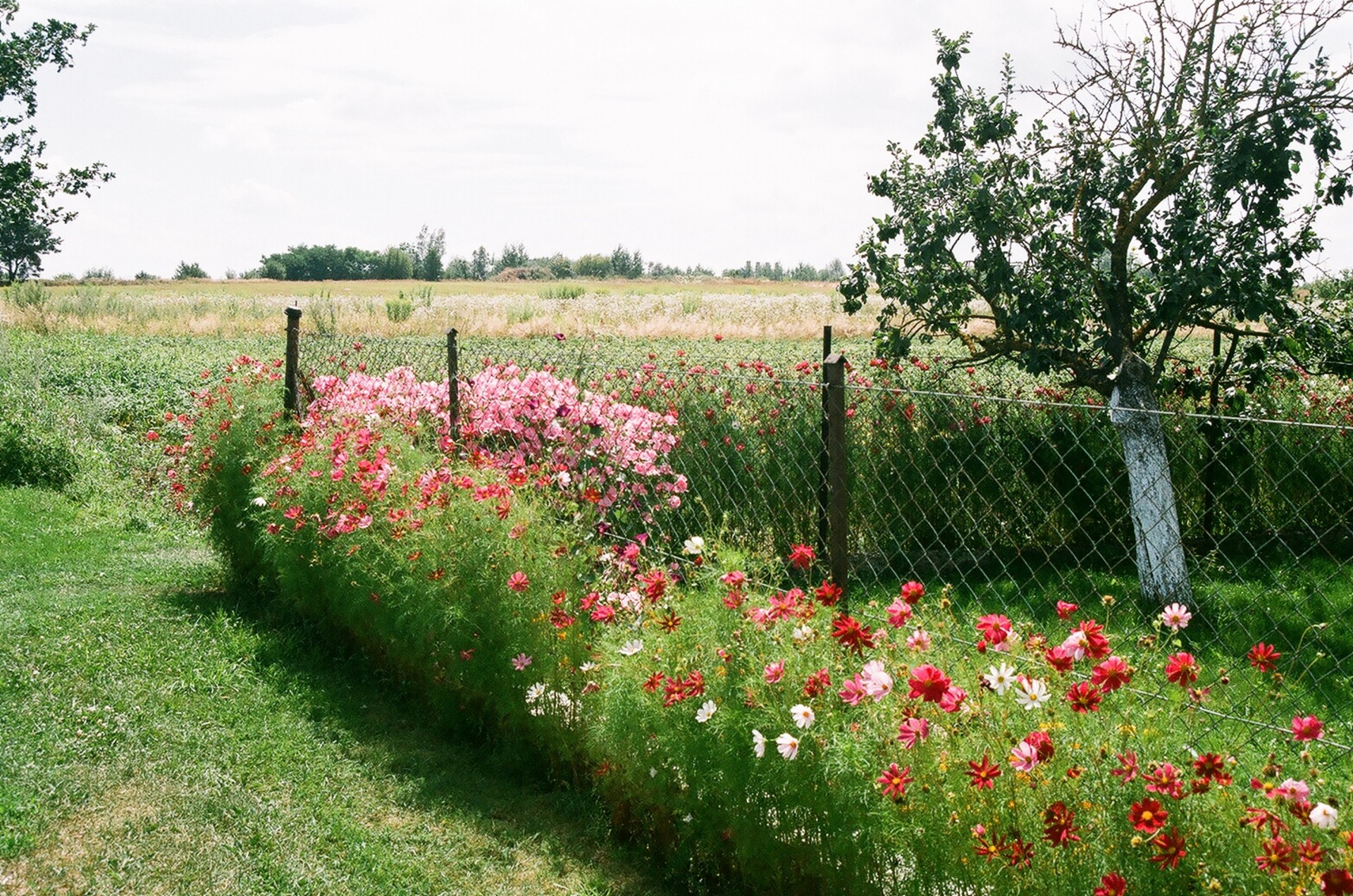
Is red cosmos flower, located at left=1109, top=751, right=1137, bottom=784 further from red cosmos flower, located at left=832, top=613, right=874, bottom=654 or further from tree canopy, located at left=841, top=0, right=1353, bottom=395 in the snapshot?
tree canopy, located at left=841, top=0, right=1353, bottom=395

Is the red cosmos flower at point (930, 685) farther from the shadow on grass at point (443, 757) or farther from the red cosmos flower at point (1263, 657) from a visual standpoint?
the shadow on grass at point (443, 757)

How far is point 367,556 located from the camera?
4363 millimetres

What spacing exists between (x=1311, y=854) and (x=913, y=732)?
26.6 inches

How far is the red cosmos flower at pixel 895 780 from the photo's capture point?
6.71 ft

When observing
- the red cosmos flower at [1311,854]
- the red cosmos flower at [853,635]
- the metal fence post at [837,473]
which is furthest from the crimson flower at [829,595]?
the red cosmos flower at [1311,854]

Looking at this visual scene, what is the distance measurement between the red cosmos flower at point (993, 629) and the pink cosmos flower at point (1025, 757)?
0.30m

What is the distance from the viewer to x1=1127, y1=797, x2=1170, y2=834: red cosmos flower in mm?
1808

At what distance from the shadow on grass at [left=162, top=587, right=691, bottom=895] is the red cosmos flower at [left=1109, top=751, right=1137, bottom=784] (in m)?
1.51

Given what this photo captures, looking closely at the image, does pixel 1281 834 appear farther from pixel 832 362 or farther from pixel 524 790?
pixel 524 790

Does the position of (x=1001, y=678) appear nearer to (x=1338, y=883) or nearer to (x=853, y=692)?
(x=853, y=692)

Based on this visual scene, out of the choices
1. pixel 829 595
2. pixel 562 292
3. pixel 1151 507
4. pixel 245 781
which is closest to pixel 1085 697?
pixel 829 595

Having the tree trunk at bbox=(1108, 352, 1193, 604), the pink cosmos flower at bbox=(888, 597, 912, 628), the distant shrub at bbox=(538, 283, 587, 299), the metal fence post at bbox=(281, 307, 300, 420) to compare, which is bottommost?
the tree trunk at bbox=(1108, 352, 1193, 604)

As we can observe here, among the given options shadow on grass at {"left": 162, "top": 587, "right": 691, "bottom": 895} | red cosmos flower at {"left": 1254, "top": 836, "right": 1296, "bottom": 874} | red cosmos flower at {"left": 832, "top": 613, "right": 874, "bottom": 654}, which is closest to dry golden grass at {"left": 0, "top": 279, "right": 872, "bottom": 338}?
shadow on grass at {"left": 162, "top": 587, "right": 691, "bottom": 895}

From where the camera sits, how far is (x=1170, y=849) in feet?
5.85
